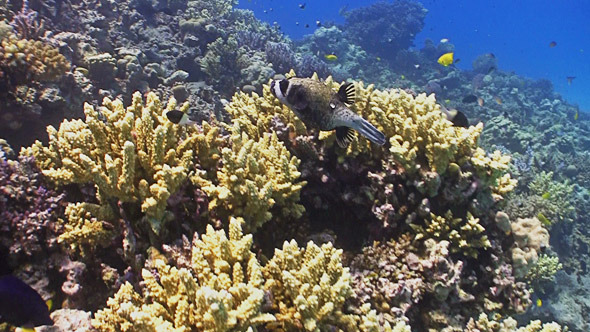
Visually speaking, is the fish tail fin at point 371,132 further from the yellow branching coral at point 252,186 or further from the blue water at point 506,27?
the blue water at point 506,27

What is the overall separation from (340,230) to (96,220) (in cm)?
231

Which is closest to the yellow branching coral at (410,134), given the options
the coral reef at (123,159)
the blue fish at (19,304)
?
the coral reef at (123,159)

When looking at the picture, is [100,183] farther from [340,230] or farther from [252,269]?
[340,230]

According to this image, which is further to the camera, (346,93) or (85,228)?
(346,93)

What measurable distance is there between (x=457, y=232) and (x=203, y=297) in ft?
8.75

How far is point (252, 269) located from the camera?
7.41 ft

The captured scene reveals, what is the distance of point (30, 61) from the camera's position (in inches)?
219

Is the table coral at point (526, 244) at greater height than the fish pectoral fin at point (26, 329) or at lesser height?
greater

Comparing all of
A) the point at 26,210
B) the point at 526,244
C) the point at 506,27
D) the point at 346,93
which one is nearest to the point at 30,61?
the point at 26,210

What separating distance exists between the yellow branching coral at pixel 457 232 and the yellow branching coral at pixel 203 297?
193 centimetres

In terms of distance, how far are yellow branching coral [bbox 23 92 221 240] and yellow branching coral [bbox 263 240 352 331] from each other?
0.98 m

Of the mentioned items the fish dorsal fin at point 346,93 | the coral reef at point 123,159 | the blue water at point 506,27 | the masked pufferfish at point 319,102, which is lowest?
the coral reef at point 123,159

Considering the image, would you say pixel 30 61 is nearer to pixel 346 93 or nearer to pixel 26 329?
pixel 26 329

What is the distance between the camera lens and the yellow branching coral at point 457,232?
11.5 feet
